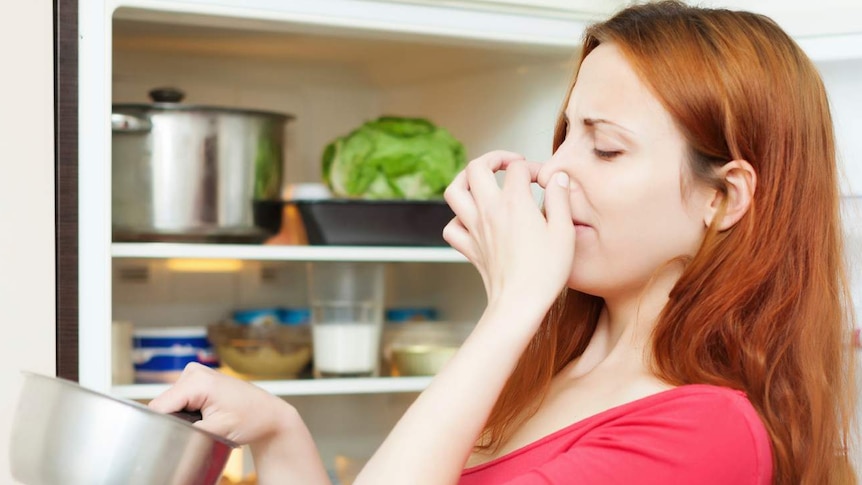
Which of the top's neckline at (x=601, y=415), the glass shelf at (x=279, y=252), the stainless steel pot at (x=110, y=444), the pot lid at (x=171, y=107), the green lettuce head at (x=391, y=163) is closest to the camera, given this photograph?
the stainless steel pot at (x=110, y=444)

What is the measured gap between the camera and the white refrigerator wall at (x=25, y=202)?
1.13 metres

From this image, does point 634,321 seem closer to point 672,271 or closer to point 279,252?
point 672,271

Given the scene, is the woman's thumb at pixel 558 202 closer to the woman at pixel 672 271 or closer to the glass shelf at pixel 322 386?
the woman at pixel 672 271

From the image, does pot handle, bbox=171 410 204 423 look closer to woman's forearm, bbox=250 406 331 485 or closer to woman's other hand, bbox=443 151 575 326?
woman's forearm, bbox=250 406 331 485

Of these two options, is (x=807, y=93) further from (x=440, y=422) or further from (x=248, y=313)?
(x=248, y=313)

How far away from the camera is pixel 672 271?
3.06 feet

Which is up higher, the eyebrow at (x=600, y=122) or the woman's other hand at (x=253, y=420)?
the eyebrow at (x=600, y=122)

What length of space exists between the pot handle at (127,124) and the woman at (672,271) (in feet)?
1.69

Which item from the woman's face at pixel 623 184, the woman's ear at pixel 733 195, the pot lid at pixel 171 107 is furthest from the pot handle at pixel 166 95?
the woman's ear at pixel 733 195

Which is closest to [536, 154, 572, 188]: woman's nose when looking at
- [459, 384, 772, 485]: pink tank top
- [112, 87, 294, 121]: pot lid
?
[459, 384, 772, 485]: pink tank top

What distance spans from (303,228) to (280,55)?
46 cm

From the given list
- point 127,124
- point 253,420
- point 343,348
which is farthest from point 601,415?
point 127,124

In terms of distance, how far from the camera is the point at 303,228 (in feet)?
4.91

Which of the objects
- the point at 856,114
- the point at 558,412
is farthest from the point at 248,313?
the point at 856,114
